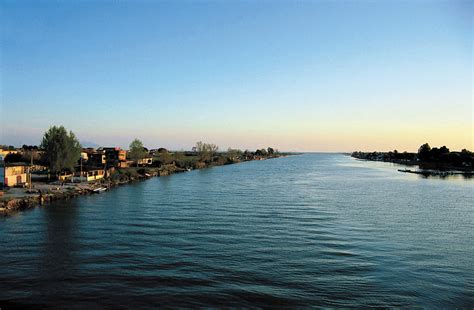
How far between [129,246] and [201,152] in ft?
299

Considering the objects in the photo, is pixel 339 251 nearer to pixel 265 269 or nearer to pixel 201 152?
pixel 265 269

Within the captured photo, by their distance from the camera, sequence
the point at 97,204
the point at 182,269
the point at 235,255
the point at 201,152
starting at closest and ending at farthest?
1. the point at 182,269
2. the point at 235,255
3. the point at 97,204
4. the point at 201,152

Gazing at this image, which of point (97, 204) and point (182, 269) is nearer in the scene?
point (182, 269)

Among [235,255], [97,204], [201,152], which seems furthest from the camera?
[201,152]

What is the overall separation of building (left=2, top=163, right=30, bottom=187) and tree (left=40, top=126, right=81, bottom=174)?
357 centimetres

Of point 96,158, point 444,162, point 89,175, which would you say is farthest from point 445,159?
point 89,175

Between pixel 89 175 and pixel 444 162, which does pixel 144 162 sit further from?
pixel 444 162

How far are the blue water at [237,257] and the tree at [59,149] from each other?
14.8 metres

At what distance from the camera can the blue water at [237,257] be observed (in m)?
10.6

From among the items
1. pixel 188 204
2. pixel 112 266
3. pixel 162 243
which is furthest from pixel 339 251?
pixel 188 204

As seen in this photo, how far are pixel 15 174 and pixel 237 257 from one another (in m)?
28.5

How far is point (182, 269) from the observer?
12.6 m

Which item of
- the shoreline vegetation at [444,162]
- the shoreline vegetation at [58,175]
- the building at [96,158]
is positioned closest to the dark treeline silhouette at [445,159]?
the shoreline vegetation at [444,162]

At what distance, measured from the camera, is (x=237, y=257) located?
13.9m
